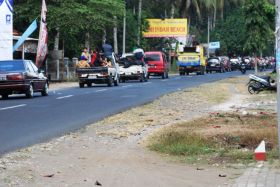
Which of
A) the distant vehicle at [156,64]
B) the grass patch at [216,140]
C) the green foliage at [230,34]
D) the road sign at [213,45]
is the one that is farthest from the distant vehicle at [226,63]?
the grass patch at [216,140]

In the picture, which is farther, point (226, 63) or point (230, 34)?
point (230, 34)

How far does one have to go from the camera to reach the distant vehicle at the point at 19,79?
2641 cm

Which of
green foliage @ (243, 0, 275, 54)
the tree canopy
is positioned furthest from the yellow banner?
green foliage @ (243, 0, 275, 54)

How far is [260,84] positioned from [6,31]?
12.5 metres

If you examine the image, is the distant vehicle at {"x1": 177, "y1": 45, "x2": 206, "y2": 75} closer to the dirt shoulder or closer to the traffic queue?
the traffic queue

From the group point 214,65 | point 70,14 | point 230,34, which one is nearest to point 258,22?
point 70,14

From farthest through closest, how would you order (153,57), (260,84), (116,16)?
(116,16), (153,57), (260,84)

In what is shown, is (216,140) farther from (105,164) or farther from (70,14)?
(70,14)

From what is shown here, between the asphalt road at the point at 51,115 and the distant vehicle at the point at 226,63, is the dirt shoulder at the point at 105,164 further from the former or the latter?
the distant vehicle at the point at 226,63

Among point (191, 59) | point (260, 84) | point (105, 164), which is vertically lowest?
point (105, 164)

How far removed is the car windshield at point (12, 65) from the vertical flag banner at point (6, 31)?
15.4 feet

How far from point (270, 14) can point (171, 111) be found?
2051cm

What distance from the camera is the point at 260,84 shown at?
2891 cm

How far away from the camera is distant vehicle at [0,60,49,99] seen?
86.6ft
